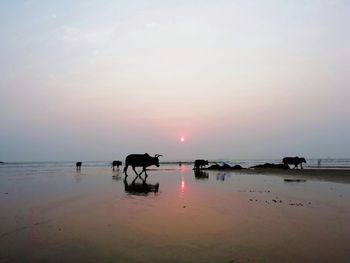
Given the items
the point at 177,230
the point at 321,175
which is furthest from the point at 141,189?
the point at 321,175

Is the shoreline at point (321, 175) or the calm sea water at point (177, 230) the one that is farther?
the shoreline at point (321, 175)

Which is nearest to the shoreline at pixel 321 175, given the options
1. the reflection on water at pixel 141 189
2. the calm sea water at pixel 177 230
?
the reflection on water at pixel 141 189

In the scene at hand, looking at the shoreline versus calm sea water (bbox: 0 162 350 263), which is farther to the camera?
the shoreline

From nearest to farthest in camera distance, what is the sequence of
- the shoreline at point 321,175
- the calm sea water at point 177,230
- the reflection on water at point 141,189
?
the calm sea water at point 177,230 → the reflection on water at point 141,189 → the shoreline at point 321,175

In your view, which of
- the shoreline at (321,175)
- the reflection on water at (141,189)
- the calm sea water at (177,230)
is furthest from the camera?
the shoreline at (321,175)

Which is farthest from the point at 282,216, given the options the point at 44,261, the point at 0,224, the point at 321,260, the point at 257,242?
the point at 0,224

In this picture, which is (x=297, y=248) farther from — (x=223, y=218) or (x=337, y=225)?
(x=223, y=218)

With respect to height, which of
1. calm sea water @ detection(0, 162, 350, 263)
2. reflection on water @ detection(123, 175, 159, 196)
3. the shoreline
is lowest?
calm sea water @ detection(0, 162, 350, 263)

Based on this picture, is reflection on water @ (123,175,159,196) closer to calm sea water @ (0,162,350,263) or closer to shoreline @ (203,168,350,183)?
calm sea water @ (0,162,350,263)

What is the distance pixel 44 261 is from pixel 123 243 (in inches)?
71.0

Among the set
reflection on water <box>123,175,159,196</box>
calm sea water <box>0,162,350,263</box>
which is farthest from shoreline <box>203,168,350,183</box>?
calm sea water <box>0,162,350,263</box>

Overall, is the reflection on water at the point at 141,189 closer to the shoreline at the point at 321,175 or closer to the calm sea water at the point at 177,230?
the calm sea water at the point at 177,230

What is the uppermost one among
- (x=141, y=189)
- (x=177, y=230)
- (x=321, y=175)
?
(x=321, y=175)

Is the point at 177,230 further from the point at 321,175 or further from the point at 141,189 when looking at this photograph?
the point at 321,175
